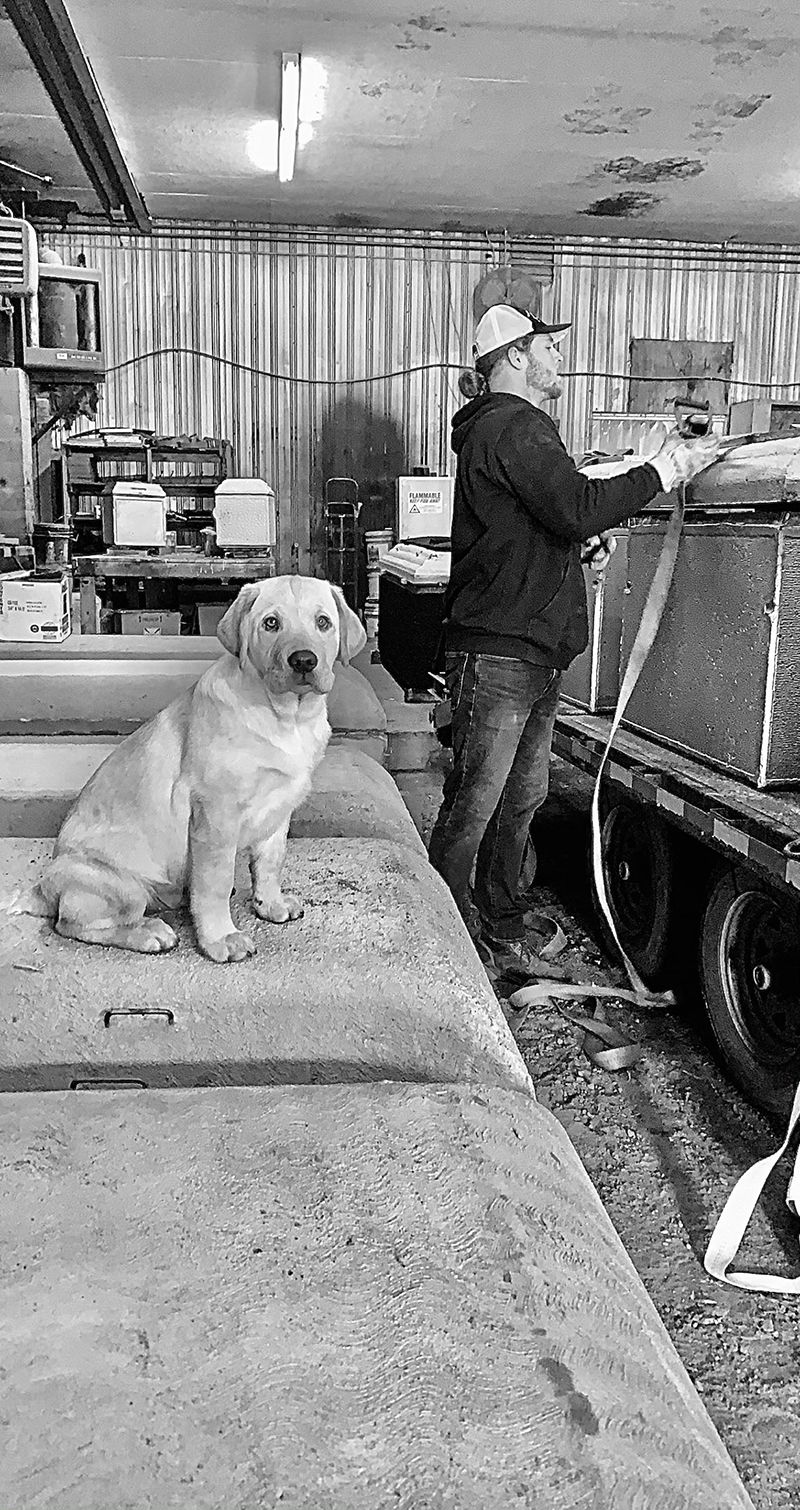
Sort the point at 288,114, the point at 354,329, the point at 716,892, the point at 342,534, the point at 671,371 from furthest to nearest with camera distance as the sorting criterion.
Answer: the point at 671,371
the point at 354,329
the point at 342,534
the point at 288,114
the point at 716,892

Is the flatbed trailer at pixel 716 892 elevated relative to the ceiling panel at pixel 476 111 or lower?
lower

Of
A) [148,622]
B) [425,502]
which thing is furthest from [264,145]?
[148,622]

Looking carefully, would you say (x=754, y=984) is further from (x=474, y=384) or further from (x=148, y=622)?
(x=148, y=622)

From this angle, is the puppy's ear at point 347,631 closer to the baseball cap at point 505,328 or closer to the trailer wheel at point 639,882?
the baseball cap at point 505,328

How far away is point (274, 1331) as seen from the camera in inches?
49.7

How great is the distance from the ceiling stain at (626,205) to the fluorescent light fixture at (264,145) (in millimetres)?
3048

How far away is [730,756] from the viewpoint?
3170mm

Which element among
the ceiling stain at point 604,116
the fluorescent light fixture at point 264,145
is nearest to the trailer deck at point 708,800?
the ceiling stain at point 604,116

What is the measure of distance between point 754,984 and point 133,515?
6.25m

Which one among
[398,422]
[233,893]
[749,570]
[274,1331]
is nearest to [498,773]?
[749,570]

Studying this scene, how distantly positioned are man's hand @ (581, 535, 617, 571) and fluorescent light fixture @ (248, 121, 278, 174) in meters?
6.46

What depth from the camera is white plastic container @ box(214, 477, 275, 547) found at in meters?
8.36

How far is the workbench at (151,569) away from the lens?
799cm

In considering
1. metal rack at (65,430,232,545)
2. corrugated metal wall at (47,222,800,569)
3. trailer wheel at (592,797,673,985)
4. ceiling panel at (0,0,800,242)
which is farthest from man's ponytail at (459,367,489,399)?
corrugated metal wall at (47,222,800,569)
